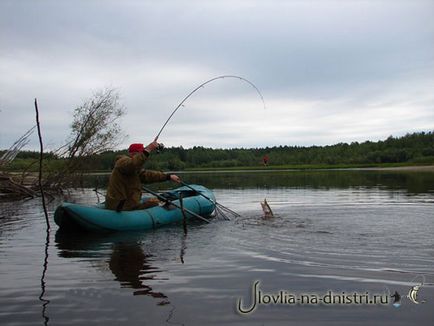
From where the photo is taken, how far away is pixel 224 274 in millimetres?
6168

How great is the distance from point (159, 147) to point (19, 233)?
13.2 ft

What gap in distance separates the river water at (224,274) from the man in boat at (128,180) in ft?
2.93

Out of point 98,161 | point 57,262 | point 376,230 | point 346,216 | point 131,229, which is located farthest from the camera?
point 98,161

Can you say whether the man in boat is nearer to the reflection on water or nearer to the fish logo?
the reflection on water

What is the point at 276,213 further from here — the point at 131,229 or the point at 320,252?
the point at 320,252

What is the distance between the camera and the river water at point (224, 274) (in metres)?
4.55

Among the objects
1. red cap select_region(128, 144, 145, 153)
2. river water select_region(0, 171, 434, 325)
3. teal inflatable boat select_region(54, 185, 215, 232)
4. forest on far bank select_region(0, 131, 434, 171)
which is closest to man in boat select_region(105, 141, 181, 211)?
red cap select_region(128, 144, 145, 153)

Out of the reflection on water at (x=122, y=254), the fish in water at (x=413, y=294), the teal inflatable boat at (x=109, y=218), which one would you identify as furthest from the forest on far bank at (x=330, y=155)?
the fish in water at (x=413, y=294)

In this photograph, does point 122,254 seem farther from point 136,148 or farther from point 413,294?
point 413,294

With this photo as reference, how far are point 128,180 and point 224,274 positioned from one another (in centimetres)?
503

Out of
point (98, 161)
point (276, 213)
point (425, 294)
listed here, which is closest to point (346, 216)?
point (276, 213)

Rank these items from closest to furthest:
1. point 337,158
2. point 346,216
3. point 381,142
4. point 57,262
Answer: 1. point 57,262
2. point 346,216
3. point 337,158
4. point 381,142

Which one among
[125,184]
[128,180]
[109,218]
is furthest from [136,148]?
[109,218]

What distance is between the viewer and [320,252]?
745 centimetres
